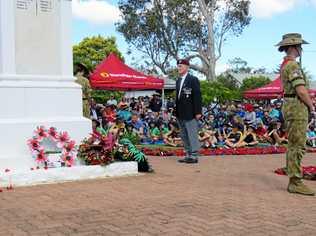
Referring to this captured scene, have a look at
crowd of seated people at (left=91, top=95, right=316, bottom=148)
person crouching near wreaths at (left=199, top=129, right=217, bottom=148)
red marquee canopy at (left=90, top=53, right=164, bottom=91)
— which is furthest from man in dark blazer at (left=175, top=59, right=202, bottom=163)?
red marquee canopy at (left=90, top=53, right=164, bottom=91)

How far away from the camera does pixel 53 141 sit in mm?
8320

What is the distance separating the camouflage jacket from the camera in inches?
278

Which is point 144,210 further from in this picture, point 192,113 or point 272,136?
point 272,136

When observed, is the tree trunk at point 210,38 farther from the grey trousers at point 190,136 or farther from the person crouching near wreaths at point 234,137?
the grey trousers at point 190,136

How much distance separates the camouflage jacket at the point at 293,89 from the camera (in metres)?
7.05

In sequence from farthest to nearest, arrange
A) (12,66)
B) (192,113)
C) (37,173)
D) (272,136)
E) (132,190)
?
(272,136) < (192,113) < (12,66) < (37,173) < (132,190)

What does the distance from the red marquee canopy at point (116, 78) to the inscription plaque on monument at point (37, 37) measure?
30.6ft

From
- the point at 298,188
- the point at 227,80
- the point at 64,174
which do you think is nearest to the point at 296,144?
the point at 298,188

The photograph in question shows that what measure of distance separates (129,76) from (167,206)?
44.1ft

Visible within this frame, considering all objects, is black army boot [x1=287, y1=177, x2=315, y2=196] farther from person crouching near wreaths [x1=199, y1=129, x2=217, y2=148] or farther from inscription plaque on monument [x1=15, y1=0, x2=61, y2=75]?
person crouching near wreaths [x1=199, y1=129, x2=217, y2=148]

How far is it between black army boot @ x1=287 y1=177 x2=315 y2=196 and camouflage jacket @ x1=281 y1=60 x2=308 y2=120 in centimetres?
83

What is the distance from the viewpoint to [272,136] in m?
16.8

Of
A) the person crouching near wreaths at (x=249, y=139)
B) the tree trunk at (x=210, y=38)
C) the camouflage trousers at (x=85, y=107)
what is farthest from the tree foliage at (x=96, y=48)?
the camouflage trousers at (x=85, y=107)

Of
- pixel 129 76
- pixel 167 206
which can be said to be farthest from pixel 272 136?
pixel 167 206
